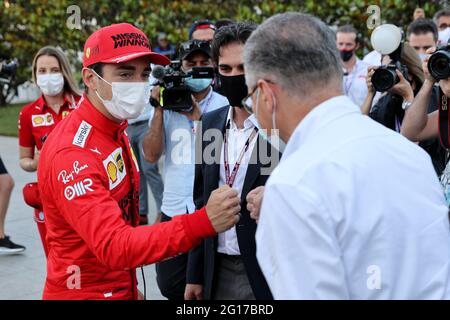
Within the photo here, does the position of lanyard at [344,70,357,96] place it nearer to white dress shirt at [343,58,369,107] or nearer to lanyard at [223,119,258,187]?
white dress shirt at [343,58,369,107]

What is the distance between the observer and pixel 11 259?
18.2 ft

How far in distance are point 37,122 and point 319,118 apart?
11.9 ft

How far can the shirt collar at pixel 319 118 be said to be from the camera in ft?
4.78

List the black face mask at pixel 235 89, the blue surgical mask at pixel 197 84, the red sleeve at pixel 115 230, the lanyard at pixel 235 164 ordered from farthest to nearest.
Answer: the blue surgical mask at pixel 197 84
the black face mask at pixel 235 89
the lanyard at pixel 235 164
the red sleeve at pixel 115 230

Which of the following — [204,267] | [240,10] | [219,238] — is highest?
[240,10]

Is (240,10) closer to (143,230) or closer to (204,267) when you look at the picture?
(204,267)

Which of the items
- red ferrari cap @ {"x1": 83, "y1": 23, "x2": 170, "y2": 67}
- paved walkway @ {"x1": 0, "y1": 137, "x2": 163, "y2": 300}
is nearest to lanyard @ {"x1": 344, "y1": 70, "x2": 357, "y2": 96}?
paved walkway @ {"x1": 0, "y1": 137, "x2": 163, "y2": 300}

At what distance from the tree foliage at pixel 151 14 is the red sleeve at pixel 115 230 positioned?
648cm

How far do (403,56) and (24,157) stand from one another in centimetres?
294

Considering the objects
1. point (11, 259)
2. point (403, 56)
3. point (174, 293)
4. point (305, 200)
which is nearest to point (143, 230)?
point (305, 200)

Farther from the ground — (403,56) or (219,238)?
(403,56)

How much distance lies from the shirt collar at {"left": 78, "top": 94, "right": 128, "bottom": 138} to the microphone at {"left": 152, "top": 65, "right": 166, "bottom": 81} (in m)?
1.35

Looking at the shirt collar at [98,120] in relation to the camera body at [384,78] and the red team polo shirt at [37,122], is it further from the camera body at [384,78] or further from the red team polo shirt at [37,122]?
the red team polo shirt at [37,122]

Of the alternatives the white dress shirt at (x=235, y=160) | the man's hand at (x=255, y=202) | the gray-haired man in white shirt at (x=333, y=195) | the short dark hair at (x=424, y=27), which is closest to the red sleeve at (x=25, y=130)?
the white dress shirt at (x=235, y=160)
